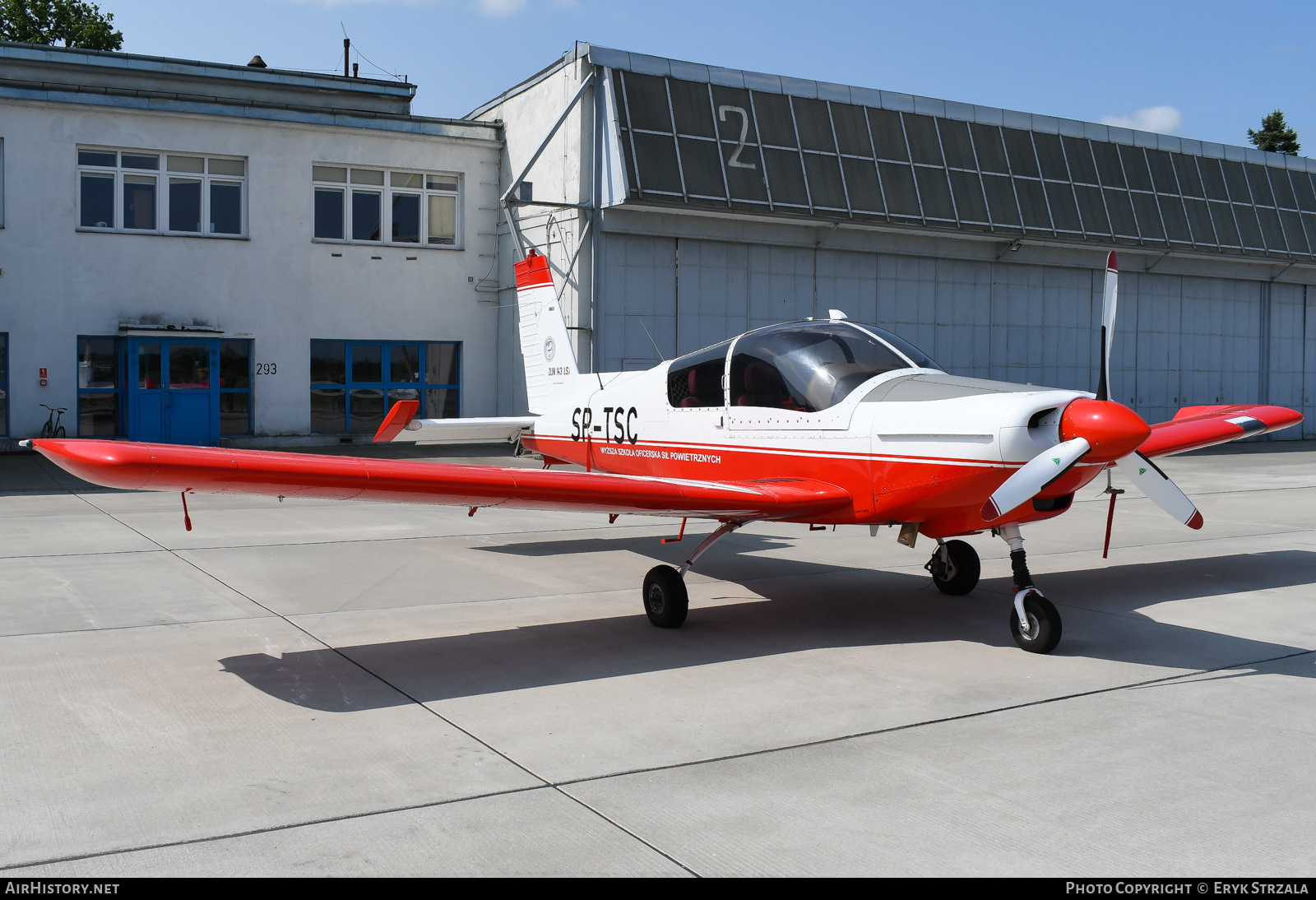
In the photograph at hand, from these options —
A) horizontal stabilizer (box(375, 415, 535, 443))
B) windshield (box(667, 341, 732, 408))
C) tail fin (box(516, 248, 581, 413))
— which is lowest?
horizontal stabilizer (box(375, 415, 535, 443))

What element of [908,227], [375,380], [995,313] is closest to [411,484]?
[375,380]

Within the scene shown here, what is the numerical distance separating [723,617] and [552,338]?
445 cm

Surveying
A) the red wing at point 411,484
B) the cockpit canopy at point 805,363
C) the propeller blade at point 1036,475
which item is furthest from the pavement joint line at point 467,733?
the cockpit canopy at point 805,363

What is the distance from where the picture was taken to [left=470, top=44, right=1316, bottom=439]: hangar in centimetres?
2003

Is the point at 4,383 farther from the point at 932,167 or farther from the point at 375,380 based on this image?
the point at 932,167

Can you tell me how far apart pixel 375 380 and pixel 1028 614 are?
61.4 feet

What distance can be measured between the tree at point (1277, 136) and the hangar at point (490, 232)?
35.0 metres

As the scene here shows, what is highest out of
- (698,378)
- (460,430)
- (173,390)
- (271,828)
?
(173,390)

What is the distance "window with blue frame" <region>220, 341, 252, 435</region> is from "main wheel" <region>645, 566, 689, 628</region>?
17111mm

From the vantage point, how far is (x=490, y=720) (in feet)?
16.0

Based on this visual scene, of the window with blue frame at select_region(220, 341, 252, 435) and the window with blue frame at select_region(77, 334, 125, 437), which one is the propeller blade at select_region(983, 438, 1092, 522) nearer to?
the window with blue frame at select_region(220, 341, 252, 435)

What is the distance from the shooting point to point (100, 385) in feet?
68.3

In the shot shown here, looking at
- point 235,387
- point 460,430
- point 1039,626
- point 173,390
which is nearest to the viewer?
point 1039,626

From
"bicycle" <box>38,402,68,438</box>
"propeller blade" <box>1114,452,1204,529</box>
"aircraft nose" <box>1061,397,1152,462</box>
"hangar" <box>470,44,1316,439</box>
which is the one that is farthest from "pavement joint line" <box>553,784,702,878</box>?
"bicycle" <box>38,402,68,438</box>
